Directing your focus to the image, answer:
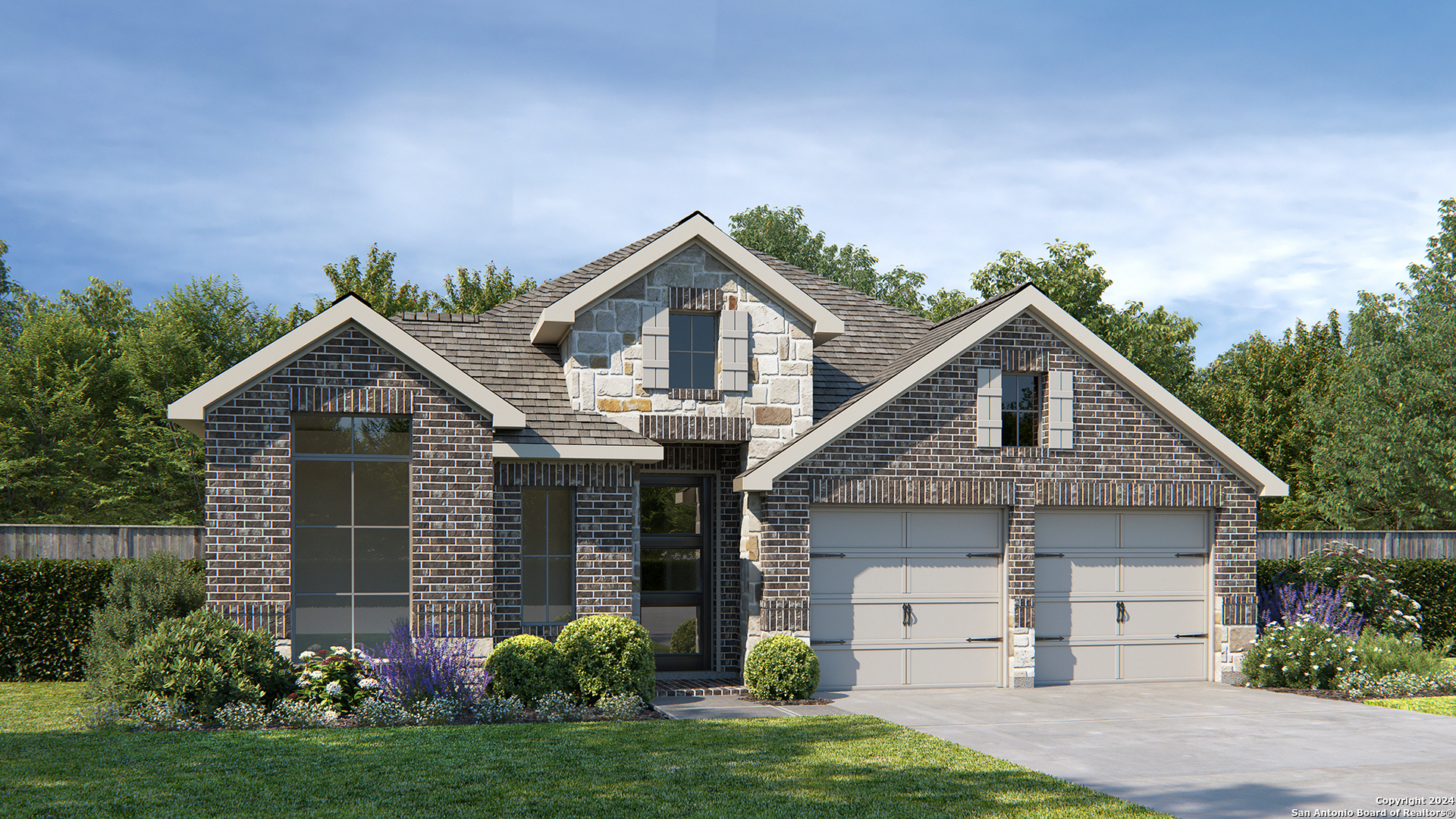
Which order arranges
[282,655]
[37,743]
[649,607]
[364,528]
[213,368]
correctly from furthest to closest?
[213,368] < [649,607] < [364,528] < [282,655] < [37,743]

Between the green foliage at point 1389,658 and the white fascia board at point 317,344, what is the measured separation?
1134 centimetres

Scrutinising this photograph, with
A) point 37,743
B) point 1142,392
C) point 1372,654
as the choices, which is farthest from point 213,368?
point 1372,654

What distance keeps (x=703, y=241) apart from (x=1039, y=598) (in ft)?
22.0

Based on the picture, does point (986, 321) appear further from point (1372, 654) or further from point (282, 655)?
point (282, 655)

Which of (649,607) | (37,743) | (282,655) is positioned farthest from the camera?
(649,607)

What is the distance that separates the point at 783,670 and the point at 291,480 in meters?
6.14

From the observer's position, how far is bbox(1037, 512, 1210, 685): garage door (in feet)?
49.0

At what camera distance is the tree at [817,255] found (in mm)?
45062

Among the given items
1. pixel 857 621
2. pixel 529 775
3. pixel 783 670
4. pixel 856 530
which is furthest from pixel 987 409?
pixel 529 775

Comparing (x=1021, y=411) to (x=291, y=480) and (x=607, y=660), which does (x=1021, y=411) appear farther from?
(x=291, y=480)

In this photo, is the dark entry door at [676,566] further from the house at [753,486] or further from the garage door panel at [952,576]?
the garage door panel at [952,576]

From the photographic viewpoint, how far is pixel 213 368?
107ft

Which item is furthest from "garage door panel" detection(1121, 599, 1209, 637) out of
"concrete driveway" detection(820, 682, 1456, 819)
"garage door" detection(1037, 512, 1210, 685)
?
"concrete driveway" detection(820, 682, 1456, 819)

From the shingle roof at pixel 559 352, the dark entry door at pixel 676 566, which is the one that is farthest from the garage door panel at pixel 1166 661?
the dark entry door at pixel 676 566
